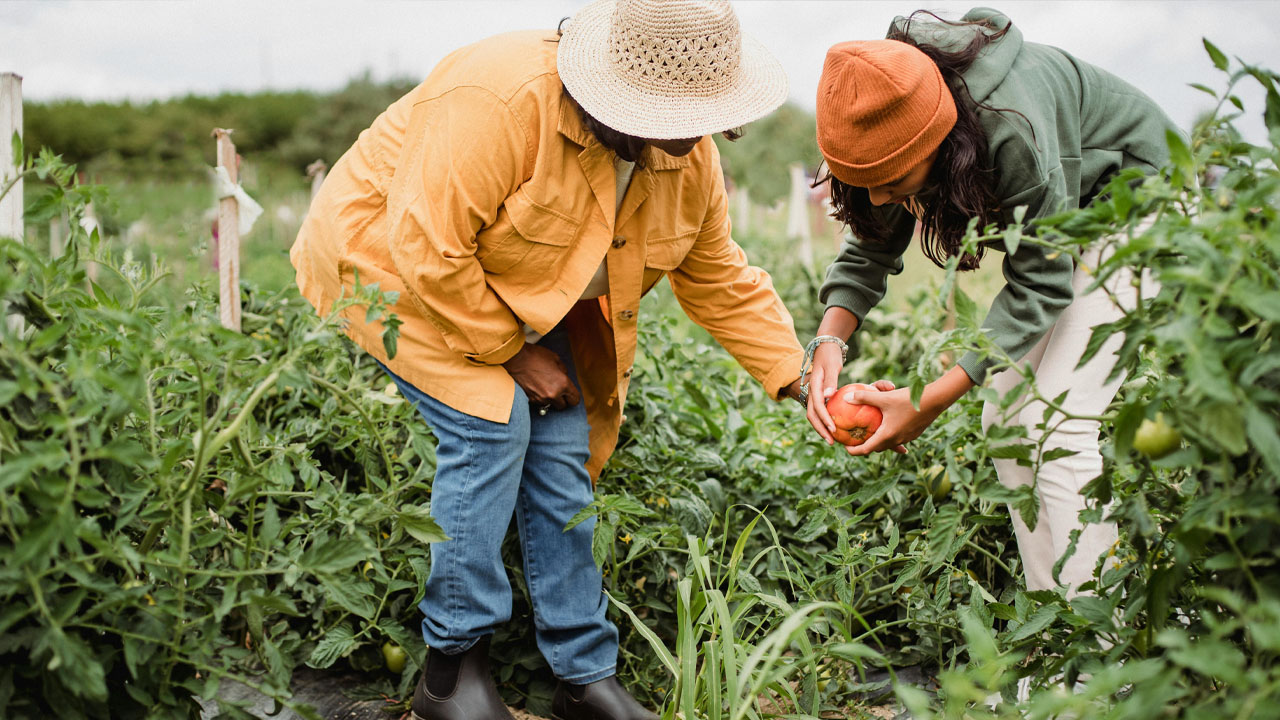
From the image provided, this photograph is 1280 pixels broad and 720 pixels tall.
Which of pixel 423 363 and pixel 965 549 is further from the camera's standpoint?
pixel 965 549

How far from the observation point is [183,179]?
52.7ft

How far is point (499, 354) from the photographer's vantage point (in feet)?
6.29

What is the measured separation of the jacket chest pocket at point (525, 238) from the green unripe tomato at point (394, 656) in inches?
35.3

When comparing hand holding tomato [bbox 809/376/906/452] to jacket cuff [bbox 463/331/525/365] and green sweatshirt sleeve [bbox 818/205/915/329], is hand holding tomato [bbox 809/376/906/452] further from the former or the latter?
jacket cuff [bbox 463/331/525/365]

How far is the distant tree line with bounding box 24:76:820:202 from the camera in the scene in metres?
14.7

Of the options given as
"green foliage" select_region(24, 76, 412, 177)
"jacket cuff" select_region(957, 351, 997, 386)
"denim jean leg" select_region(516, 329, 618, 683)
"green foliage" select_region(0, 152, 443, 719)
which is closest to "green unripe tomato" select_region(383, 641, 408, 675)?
"denim jean leg" select_region(516, 329, 618, 683)

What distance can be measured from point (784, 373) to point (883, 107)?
2.60ft

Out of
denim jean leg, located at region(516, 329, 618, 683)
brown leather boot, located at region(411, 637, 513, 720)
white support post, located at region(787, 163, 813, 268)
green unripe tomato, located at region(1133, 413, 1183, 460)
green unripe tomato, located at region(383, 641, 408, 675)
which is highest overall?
green unripe tomato, located at region(1133, 413, 1183, 460)

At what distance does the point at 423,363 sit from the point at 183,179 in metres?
16.3

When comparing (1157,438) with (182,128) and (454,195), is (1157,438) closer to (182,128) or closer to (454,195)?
(454,195)

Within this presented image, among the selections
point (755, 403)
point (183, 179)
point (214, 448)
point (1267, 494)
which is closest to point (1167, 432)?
point (1267, 494)

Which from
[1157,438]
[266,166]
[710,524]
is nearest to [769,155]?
[266,166]

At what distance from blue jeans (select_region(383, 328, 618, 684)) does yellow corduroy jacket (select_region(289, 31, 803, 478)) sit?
71mm

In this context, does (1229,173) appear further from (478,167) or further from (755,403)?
(755,403)
